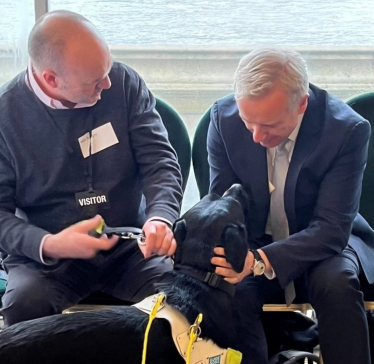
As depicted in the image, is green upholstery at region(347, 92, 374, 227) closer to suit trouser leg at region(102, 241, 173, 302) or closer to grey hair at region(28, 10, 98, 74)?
suit trouser leg at region(102, 241, 173, 302)

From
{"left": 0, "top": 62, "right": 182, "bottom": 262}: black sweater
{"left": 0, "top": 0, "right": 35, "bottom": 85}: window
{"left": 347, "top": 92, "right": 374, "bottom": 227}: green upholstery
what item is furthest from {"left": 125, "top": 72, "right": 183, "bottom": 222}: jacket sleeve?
{"left": 0, "top": 0, "right": 35, "bottom": 85}: window

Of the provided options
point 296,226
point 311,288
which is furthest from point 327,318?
point 296,226

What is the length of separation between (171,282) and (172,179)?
0.53m

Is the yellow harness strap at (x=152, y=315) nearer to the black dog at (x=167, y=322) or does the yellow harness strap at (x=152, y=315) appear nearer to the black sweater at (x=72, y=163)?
the black dog at (x=167, y=322)

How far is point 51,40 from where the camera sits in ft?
6.88

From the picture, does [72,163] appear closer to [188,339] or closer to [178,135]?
[178,135]

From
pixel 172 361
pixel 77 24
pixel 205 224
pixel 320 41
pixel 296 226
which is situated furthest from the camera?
pixel 320 41

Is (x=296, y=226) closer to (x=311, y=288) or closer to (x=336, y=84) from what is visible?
(x=311, y=288)

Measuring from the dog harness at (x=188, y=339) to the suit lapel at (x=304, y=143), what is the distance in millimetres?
590

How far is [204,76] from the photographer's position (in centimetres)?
337

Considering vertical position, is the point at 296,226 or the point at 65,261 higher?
the point at 296,226

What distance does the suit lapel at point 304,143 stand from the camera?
217 cm

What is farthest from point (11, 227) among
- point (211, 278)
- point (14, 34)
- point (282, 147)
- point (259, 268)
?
point (14, 34)

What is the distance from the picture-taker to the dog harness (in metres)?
1.79
